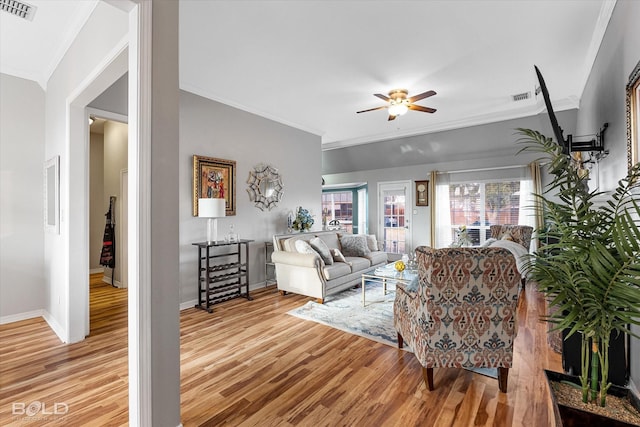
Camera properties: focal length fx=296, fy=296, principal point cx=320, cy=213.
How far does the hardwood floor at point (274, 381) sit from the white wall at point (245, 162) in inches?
Answer: 53.5

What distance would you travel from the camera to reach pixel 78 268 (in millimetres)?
2912

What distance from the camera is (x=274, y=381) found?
226 centimetres

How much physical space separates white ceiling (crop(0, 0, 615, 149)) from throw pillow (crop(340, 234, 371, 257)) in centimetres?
234

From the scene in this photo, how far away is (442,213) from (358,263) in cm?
293

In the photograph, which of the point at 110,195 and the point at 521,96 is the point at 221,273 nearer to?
the point at 110,195

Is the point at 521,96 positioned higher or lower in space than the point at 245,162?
higher

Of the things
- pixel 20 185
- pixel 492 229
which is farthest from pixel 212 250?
pixel 492 229

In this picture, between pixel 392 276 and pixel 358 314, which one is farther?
pixel 392 276

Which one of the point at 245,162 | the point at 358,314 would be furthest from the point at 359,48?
the point at 358,314

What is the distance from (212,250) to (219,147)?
152cm

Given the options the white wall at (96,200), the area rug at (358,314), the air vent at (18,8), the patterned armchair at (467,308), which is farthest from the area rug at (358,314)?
the white wall at (96,200)

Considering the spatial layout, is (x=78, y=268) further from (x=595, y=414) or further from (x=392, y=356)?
(x=595, y=414)

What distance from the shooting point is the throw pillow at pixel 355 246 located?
535cm

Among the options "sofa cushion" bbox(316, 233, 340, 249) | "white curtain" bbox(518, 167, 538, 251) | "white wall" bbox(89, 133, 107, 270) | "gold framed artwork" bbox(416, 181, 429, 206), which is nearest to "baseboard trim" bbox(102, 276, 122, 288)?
"white wall" bbox(89, 133, 107, 270)
